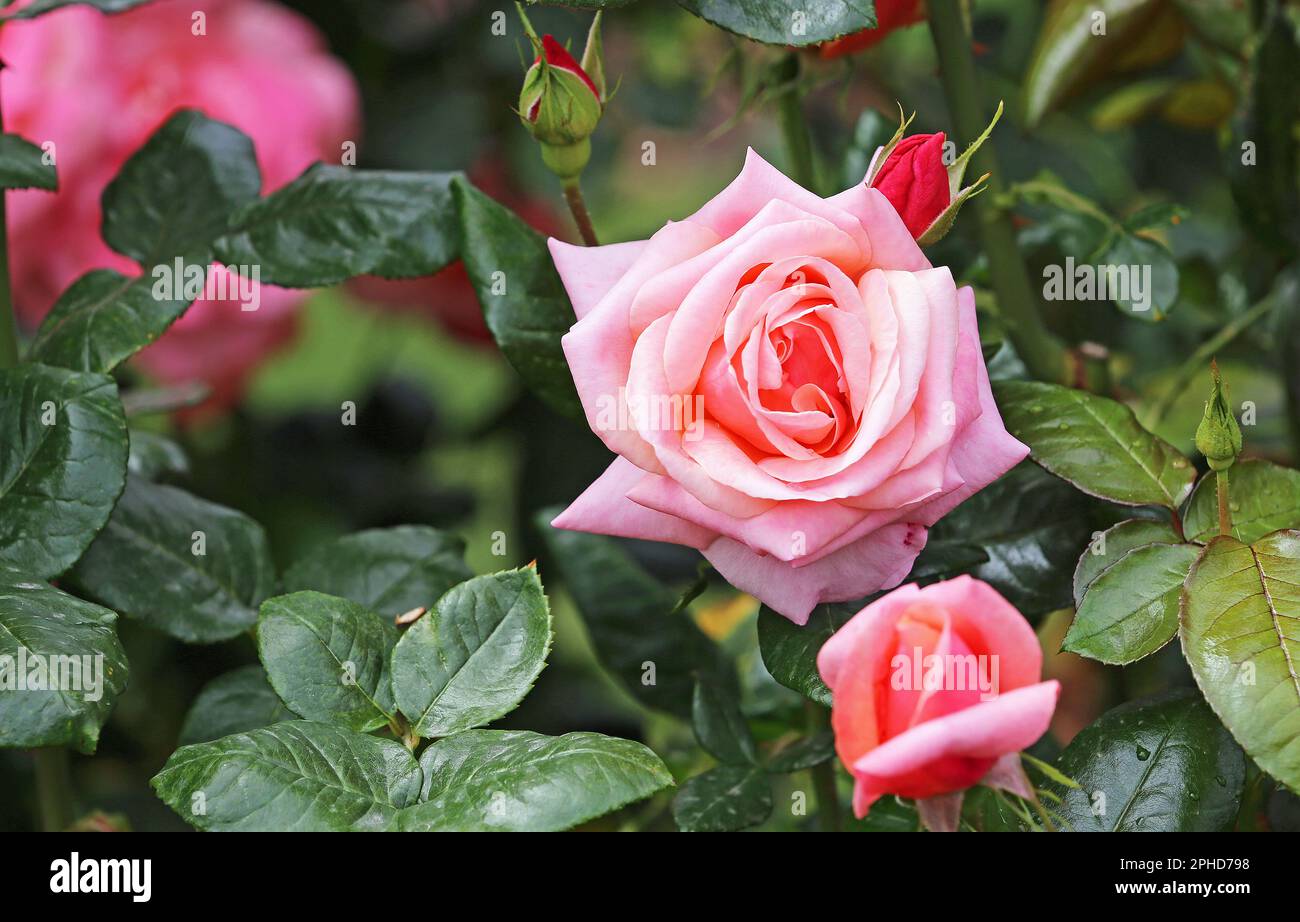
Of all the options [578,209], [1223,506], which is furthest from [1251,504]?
[578,209]

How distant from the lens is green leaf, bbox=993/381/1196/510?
512 mm

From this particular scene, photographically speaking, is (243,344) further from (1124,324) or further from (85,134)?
(1124,324)

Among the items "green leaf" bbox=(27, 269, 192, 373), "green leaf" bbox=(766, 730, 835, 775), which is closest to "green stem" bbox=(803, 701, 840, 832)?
"green leaf" bbox=(766, 730, 835, 775)

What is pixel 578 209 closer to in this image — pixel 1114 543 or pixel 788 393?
pixel 788 393

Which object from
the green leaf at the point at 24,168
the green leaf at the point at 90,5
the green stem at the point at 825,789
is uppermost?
the green leaf at the point at 90,5

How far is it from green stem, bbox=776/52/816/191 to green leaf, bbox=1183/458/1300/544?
9.6 inches

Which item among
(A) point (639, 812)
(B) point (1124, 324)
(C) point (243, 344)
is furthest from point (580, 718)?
(B) point (1124, 324)

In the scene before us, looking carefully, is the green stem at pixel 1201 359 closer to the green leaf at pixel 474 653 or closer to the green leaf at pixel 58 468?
the green leaf at pixel 474 653

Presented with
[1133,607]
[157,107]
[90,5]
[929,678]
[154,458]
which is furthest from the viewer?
[157,107]

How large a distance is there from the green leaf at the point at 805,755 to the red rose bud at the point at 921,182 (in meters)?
0.21

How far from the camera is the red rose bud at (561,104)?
1.69 feet

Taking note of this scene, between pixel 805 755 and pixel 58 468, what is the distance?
1.05ft

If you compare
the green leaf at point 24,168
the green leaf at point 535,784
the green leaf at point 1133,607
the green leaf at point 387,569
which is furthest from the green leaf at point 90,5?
the green leaf at point 1133,607

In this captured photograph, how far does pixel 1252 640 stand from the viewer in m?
0.45
